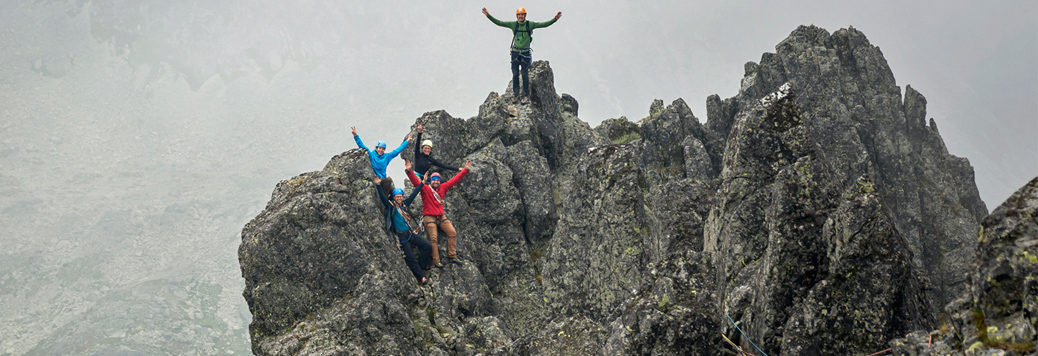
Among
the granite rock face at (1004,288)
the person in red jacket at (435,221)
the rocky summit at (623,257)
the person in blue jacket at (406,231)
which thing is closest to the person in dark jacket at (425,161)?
the rocky summit at (623,257)

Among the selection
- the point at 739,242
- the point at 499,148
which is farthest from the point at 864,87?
the point at 739,242

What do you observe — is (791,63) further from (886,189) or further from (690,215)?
(690,215)

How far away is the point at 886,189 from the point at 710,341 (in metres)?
53.4

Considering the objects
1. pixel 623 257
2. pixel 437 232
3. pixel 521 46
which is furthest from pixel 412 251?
pixel 521 46

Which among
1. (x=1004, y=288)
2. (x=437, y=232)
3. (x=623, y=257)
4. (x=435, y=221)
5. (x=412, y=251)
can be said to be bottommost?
(x=1004, y=288)

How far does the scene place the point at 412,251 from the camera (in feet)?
91.4

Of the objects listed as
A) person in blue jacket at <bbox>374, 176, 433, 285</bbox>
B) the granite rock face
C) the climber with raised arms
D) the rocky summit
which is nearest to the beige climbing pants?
person in blue jacket at <bbox>374, 176, 433, 285</bbox>

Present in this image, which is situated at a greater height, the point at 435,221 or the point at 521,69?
the point at 521,69

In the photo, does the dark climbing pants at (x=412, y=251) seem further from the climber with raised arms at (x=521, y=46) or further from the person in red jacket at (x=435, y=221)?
the climber with raised arms at (x=521, y=46)

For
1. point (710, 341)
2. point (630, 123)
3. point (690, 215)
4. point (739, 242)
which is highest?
point (630, 123)

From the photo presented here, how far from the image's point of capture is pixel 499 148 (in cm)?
3812

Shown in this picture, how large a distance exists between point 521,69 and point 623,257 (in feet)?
68.9

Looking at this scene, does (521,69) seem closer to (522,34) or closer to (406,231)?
(522,34)

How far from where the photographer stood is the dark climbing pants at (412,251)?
89.8 feet
